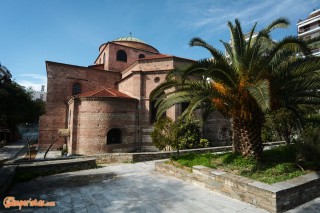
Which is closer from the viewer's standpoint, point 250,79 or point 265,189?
point 265,189

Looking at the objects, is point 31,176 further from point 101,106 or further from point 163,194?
point 101,106

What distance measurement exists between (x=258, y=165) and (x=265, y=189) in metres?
2.12

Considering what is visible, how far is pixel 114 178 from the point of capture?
8461mm

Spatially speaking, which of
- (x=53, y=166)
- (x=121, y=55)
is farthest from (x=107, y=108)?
(x=121, y=55)

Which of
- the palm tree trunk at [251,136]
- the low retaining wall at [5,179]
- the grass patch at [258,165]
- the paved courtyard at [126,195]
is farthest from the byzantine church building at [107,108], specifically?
the palm tree trunk at [251,136]

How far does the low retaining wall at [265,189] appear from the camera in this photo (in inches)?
202

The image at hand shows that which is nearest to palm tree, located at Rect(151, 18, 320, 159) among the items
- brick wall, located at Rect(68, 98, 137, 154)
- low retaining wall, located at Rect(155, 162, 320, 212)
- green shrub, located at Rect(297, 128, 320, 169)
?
green shrub, located at Rect(297, 128, 320, 169)

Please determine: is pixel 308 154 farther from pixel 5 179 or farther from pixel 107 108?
pixel 107 108

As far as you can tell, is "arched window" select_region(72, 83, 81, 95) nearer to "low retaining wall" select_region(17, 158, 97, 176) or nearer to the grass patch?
"low retaining wall" select_region(17, 158, 97, 176)

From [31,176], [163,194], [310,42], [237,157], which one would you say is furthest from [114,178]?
[310,42]

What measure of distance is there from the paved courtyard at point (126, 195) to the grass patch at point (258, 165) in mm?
961

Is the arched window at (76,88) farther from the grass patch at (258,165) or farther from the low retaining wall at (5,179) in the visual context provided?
the grass patch at (258,165)

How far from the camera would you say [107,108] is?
55.4 ft

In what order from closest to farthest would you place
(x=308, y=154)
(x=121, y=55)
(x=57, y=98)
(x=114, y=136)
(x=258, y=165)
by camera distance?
1. (x=258, y=165)
2. (x=308, y=154)
3. (x=114, y=136)
4. (x=57, y=98)
5. (x=121, y=55)
